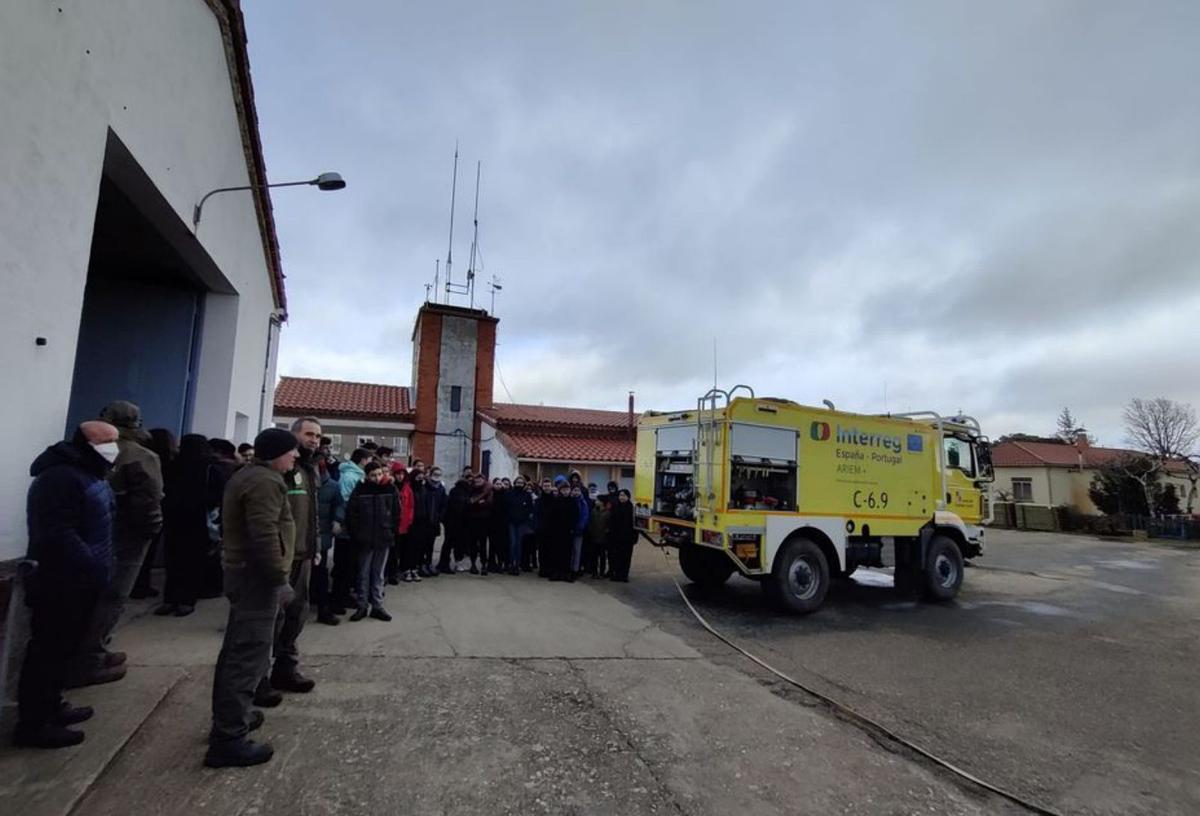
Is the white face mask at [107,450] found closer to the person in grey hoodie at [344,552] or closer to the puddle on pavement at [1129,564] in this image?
the person in grey hoodie at [344,552]

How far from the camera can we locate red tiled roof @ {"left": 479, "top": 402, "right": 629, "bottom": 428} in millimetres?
19594

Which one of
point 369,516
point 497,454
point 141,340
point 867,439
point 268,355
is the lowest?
point 369,516

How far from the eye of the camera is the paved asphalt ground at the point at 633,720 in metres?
3.23

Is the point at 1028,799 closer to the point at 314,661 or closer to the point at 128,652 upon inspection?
the point at 314,661

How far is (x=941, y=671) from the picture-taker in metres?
6.06

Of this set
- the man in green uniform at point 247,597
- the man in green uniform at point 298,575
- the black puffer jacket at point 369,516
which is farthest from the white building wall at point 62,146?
the black puffer jacket at point 369,516

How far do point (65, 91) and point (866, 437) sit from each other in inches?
382

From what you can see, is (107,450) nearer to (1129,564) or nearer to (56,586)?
(56,586)

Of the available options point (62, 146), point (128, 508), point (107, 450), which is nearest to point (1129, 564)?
point (128, 508)

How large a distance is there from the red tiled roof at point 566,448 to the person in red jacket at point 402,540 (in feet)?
27.6

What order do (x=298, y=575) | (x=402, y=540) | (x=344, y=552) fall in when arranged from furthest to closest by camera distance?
(x=402, y=540) → (x=344, y=552) → (x=298, y=575)

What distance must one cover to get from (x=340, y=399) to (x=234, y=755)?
680 inches

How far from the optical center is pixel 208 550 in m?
6.26

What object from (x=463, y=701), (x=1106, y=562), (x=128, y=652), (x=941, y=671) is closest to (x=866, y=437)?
(x=941, y=671)
